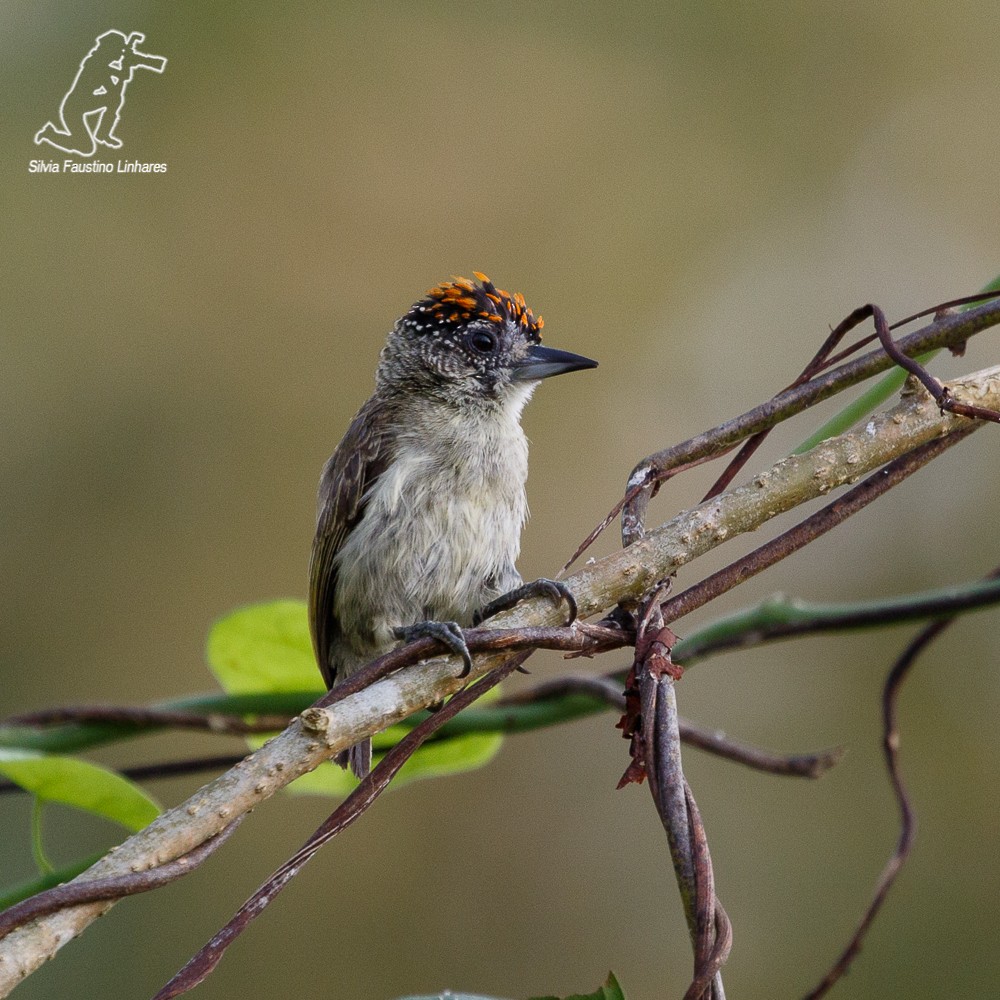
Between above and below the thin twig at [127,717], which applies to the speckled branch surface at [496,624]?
above

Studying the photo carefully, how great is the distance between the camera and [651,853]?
498 cm

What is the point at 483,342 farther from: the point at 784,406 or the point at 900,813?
the point at 784,406

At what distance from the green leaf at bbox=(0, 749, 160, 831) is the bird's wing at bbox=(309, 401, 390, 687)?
0.78 m

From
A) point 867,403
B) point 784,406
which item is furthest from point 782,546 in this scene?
point 867,403

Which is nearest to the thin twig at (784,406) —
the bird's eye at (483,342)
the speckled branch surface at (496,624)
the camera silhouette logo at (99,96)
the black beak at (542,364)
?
the speckled branch surface at (496,624)

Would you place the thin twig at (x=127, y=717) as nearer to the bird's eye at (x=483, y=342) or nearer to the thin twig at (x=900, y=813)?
the thin twig at (x=900, y=813)

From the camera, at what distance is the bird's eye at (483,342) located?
298cm

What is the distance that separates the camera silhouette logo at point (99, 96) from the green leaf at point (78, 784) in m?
3.30

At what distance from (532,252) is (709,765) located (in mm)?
2324

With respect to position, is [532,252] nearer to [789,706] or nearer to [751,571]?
[789,706]

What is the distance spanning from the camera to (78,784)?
177cm

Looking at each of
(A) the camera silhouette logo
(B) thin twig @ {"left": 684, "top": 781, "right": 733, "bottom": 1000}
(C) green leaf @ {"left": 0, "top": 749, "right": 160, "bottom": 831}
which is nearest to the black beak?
(C) green leaf @ {"left": 0, "top": 749, "right": 160, "bottom": 831}

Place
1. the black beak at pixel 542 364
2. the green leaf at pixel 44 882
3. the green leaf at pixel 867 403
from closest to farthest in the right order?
1. the green leaf at pixel 44 882
2. the green leaf at pixel 867 403
3. the black beak at pixel 542 364

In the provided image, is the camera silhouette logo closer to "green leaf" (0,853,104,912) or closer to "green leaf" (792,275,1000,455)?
"green leaf" (0,853,104,912)
